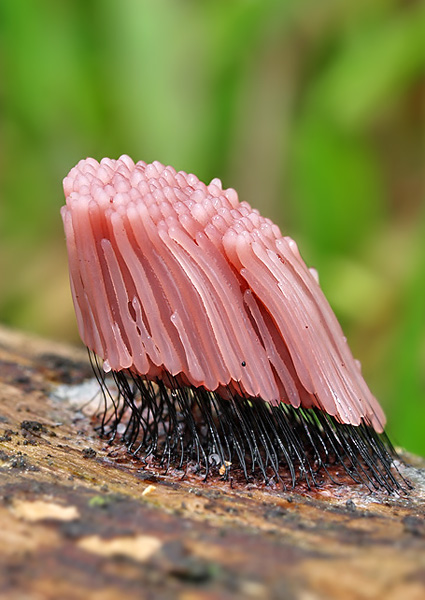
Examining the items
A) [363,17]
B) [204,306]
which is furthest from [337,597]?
[363,17]

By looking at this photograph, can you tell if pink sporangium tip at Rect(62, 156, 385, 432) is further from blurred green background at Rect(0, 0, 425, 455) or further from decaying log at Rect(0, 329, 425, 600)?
blurred green background at Rect(0, 0, 425, 455)

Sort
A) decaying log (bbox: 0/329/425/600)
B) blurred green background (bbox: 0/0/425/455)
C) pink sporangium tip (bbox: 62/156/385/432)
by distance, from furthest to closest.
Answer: blurred green background (bbox: 0/0/425/455) → pink sporangium tip (bbox: 62/156/385/432) → decaying log (bbox: 0/329/425/600)

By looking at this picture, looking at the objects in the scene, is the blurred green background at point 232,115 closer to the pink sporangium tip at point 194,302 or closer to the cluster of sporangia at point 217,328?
the cluster of sporangia at point 217,328

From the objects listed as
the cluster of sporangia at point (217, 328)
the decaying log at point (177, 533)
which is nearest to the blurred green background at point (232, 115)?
the cluster of sporangia at point (217, 328)

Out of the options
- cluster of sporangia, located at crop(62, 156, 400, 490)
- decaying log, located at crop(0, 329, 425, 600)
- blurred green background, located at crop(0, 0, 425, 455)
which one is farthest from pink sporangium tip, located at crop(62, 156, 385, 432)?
blurred green background, located at crop(0, 0, 425, 455)

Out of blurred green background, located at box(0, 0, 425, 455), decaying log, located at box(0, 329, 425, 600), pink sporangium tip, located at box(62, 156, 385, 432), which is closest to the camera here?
decaying log, located at box(0, 329, 425, 600)

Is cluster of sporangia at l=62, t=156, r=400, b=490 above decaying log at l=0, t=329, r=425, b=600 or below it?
above

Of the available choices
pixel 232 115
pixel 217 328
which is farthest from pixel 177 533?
pixel 232 115
